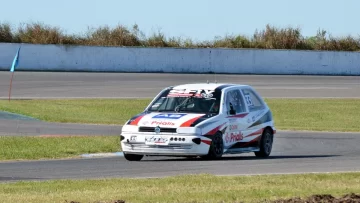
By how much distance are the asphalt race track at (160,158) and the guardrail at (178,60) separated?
1.85 metres

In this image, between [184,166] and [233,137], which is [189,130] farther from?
[233,137]

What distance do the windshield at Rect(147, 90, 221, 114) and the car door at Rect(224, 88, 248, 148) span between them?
263mm

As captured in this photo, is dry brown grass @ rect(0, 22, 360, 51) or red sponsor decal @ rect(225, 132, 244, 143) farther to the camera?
dry brown grass @ rect(0, 22, 360, 51)

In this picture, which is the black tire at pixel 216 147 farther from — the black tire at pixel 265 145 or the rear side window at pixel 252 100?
the rear side window at pixel 252 100

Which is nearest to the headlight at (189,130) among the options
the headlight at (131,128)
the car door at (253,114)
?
the headlight at (131,128)

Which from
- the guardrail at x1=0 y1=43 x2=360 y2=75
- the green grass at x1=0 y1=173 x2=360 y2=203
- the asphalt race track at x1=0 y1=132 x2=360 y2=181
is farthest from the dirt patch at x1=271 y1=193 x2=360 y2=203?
the guardrail at x1=0 y1=43 x2=360 y2=75

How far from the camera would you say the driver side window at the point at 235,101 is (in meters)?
18.8

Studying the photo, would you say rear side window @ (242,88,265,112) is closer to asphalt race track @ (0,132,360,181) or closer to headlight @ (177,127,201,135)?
asphalt race track @ (0,132,360,181)

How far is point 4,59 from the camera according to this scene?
155ft

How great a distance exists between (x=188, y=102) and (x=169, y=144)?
→ 4.31 feet

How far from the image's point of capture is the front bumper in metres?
17.4

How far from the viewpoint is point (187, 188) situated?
12.6m

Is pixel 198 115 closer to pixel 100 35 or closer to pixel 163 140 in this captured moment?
pixel 163 140

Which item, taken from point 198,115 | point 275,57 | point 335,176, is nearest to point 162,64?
point 275,57
